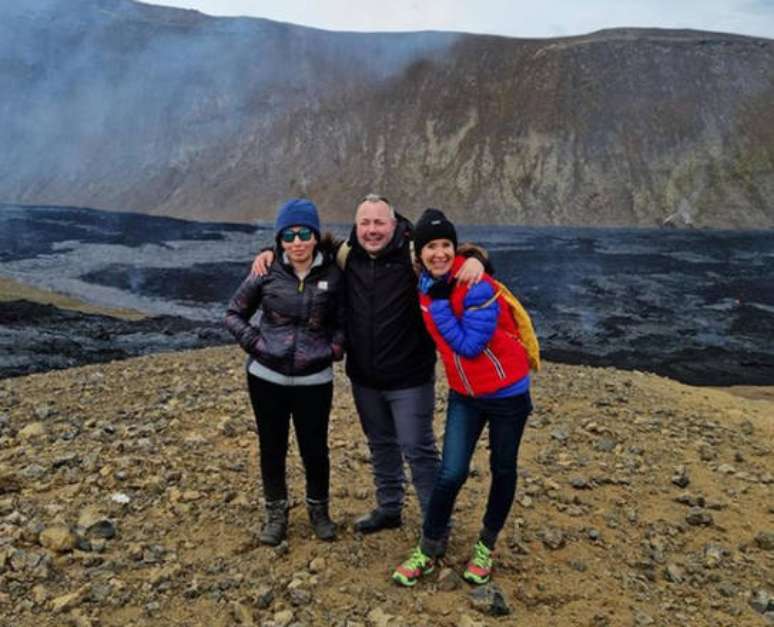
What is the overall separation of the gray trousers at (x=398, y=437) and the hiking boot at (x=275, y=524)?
0.69m

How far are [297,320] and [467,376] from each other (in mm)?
1183

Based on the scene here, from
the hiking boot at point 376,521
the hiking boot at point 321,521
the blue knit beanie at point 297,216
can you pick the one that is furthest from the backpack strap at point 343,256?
the hiking boot at point 376,521

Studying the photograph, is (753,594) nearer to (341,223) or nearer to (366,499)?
(366,499)

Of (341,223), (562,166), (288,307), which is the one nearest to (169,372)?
(288,307)

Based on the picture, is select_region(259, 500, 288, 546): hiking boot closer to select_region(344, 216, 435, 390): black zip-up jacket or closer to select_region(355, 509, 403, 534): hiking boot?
select_region(355, 509, 403, 534): hiking boot

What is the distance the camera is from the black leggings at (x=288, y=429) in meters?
4.82

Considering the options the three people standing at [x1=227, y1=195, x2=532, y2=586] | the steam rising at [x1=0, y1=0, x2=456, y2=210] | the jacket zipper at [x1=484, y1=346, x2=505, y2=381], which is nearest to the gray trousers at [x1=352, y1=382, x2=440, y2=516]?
the three people standing at [x1=227, y1=195, x2=532, y2=586]

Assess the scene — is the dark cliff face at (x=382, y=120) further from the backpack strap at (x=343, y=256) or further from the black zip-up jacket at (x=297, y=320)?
the black zip-up jacket at (x=297, y=320)

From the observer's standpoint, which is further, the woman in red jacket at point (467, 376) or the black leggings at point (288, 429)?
the black leggings at point (288, 429)

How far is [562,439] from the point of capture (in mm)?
7984

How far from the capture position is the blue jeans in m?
4.43

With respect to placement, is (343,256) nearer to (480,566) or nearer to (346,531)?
(346,531)

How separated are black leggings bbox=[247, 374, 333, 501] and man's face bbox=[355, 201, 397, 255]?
0.99 metres

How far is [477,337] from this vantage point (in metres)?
4.24
